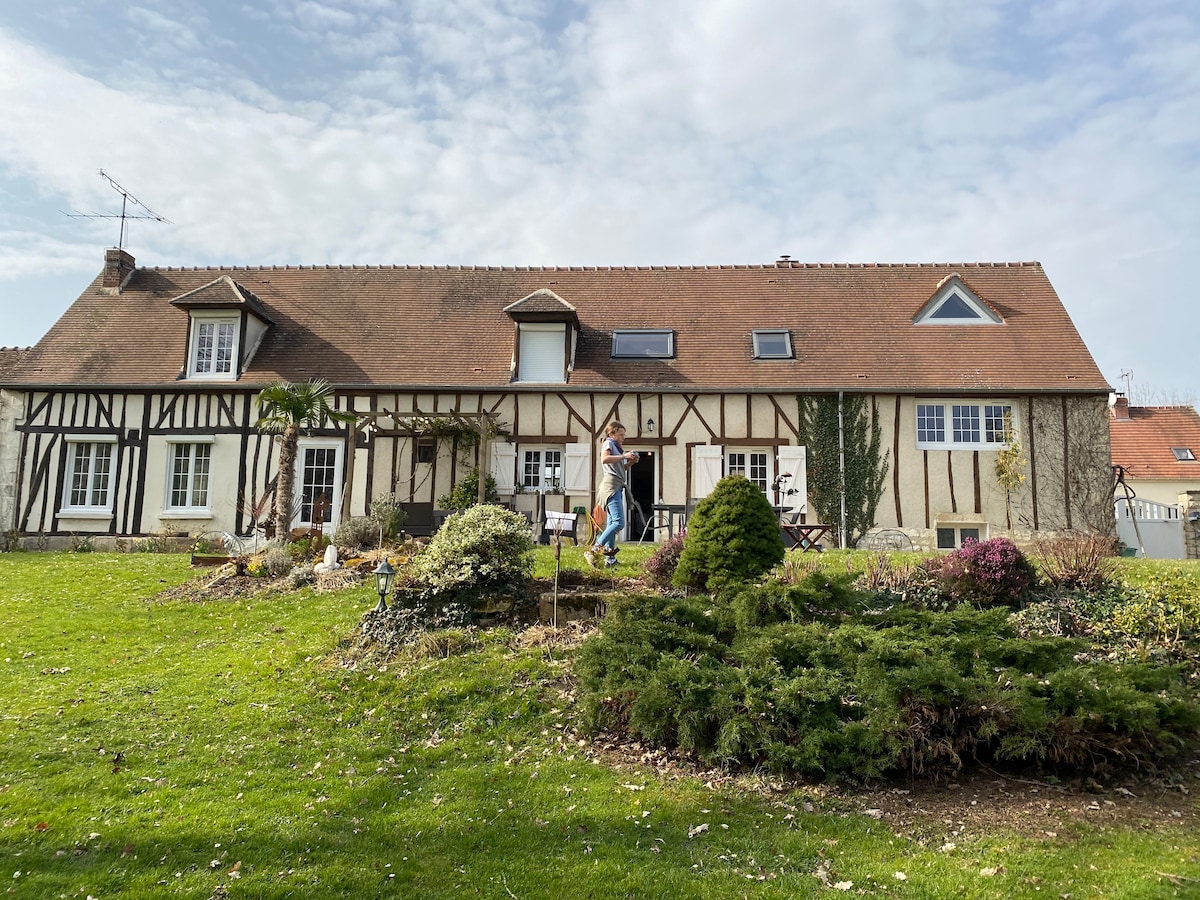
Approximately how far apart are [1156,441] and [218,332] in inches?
1075

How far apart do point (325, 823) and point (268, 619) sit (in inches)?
180

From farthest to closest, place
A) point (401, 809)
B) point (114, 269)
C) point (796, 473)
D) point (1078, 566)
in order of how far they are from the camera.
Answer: point (114, 269) < point (796, 473) < point (1078, 566) < point (401, 809)

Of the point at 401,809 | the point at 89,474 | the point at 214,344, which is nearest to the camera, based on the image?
the point at 401,809

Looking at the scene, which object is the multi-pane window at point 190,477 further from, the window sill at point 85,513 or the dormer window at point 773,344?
the dormer window at point 773,344

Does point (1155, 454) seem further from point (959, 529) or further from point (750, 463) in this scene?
point (750, 463)

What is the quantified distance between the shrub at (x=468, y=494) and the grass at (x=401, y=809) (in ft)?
23.7

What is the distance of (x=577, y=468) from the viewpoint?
1496cm

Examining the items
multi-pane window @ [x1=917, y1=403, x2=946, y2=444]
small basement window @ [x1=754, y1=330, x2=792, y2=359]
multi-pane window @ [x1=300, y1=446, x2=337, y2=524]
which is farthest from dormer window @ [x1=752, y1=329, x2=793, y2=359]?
multi-pane window @ [x1=300, y1=446, x2=337, y2=524]

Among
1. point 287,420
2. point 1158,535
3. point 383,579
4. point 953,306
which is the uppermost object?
point 953,306

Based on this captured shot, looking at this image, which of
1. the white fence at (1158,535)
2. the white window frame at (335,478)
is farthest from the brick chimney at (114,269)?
the white fence at (1158,535)

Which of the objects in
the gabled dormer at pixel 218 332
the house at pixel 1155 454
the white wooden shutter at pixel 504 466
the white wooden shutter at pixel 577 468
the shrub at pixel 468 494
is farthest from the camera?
the house at pixel 1155 454

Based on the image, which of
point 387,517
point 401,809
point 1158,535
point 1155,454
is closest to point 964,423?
point 1158,535

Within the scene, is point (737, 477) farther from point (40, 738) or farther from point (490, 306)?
point (490, 306)

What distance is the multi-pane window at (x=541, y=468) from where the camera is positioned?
49.3 feet
